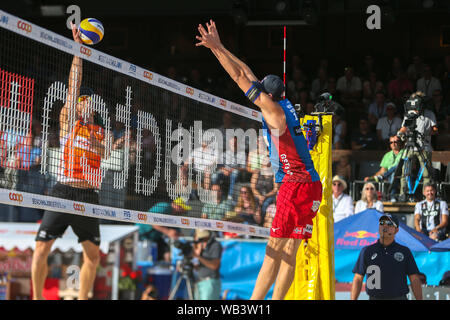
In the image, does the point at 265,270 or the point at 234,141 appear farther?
the point at 234,141

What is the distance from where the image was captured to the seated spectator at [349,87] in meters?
17.7

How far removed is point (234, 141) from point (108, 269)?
4.58m

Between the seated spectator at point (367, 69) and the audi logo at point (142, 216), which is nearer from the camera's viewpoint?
the audi logo at point (142, 216)

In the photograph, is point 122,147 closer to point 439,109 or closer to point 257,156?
point 257,156

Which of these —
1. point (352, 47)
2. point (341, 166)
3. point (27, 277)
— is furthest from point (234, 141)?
point (352, 47)

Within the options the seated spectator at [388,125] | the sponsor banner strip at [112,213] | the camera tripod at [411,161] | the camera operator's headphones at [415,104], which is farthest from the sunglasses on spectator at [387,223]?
the seated spectator at [388,125]

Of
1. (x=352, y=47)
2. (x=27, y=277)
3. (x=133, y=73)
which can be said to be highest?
(x=352, y=47)

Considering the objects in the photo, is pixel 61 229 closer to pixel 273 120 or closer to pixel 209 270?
pixel 273 120

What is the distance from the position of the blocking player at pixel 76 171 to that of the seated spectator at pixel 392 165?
280 inches

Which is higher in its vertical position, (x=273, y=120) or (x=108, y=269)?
(x=273, y=120)

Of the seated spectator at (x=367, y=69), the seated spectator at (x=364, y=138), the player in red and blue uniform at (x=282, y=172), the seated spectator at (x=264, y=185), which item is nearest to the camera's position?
the player in red and blue uniform at (x=282, y=172)

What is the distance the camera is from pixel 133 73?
7207 mm

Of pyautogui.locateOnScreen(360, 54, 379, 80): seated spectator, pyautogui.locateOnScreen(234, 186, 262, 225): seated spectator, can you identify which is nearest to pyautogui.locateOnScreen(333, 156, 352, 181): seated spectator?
pyautogui.locateOnScreen(360, 54, 379, 80): seated spectator

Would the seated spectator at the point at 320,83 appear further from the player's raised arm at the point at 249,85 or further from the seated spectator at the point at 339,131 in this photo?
the player's raised arm at the point at 249,85
